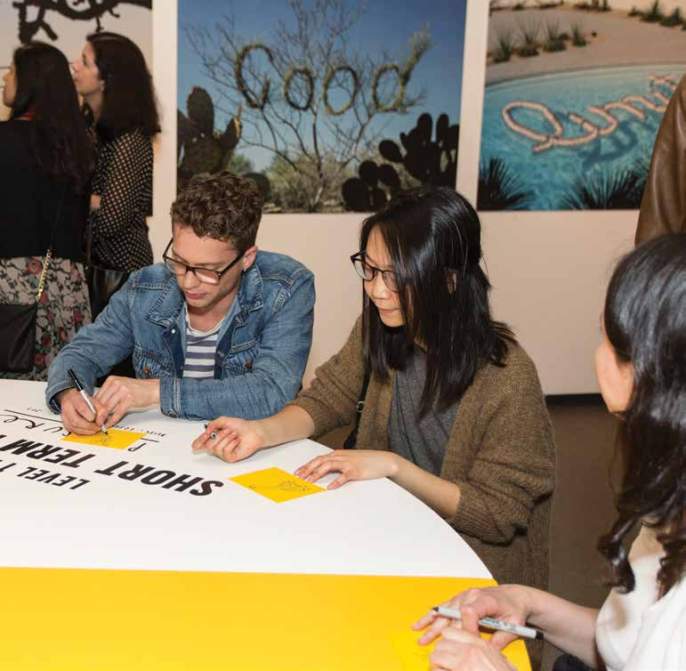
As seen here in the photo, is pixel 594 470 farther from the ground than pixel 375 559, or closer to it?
closer to it

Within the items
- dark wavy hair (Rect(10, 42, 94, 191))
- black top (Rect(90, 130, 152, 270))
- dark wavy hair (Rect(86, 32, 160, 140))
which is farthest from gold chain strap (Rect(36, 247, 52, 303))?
dark wavy hair (Rect(86, 32, 160, 140))

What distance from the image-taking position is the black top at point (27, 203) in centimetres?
288

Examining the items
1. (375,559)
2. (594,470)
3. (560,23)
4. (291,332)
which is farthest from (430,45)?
(375,559)

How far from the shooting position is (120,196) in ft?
11.6

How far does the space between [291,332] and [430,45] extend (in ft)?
8.89

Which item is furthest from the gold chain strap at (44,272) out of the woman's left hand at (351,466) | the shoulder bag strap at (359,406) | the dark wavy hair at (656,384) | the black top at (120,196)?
the dark wavy hair at (656,384)

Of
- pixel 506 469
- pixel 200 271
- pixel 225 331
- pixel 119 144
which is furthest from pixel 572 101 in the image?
pixel 506 469

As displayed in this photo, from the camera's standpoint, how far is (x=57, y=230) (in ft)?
9.80

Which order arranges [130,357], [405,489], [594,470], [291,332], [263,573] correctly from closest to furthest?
[263,573]
[405,489]
[291,332]
[130,357]
[594,470]

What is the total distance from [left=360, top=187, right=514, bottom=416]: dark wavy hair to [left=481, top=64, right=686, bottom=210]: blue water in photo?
9.95ft

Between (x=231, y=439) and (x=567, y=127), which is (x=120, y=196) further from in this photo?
(x=567, y=127)

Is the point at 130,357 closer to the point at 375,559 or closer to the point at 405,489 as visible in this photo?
the point at 405,489

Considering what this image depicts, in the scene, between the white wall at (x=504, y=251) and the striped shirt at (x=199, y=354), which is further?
the white wall at (x=504, y=251)

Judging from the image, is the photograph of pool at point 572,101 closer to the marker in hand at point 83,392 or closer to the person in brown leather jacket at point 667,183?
the person in brown leather jacket at point 667,183
